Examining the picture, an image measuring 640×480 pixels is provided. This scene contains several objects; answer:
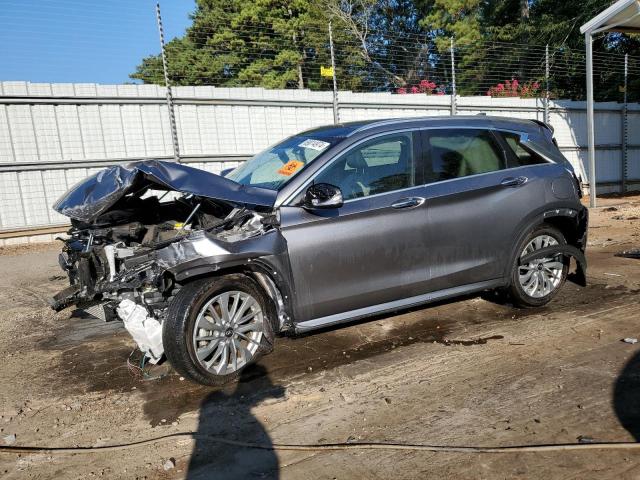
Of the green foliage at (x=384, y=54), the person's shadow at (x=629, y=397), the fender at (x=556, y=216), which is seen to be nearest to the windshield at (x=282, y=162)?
the fender at (x=556, y=216)

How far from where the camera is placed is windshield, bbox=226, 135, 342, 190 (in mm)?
4241

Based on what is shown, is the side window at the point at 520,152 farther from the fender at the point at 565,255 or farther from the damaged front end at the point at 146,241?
the damaged front end at the point at 146,241

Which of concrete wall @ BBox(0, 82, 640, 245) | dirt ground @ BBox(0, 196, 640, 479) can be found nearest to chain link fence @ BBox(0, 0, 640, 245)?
concrete wall @ BBox(0, 82, 640, 245)

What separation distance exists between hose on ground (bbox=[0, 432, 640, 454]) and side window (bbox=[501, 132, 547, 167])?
9.38 feet

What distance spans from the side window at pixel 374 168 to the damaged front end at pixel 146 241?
60 cm

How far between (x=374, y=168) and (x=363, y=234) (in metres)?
0.60

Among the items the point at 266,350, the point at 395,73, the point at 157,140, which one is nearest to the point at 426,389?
the point at 266,350

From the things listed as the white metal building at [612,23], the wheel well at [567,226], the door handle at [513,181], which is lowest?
the wheel well at [567,226]

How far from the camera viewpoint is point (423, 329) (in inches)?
188

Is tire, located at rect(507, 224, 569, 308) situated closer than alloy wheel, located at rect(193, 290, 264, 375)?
No

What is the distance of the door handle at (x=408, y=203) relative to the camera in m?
4.26

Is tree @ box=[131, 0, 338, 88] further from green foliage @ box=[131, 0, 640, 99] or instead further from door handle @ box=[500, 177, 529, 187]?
door handle @ box=[500, 177, 529, 187]

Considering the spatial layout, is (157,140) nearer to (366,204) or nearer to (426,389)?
(366,204)

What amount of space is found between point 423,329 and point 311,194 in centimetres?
176
